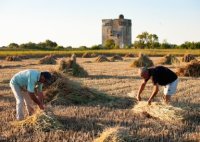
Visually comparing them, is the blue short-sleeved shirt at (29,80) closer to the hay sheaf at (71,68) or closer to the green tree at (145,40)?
the hay sheaf at (71,68)

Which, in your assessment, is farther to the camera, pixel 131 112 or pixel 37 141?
pixel 131 112

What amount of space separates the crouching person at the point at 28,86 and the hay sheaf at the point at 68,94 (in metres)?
2.63

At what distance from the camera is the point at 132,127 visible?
9812 mm

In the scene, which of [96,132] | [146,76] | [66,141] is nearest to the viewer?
[66,141]

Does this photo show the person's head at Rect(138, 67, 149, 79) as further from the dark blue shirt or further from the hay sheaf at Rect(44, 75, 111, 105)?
the hay sheaf at Rect(44, 75, 111, 105)

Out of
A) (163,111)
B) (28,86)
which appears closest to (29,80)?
(28,86)

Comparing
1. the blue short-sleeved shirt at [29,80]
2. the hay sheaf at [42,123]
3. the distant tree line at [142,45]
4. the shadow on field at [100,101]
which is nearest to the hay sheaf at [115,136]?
the hay sheaf at [42,123]

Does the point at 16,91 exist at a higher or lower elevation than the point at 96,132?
higher

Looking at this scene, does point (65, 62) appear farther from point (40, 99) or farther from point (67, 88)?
point (40, 99)

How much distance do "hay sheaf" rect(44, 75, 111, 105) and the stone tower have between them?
13785 cm

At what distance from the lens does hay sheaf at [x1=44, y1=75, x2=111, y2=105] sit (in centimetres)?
1356

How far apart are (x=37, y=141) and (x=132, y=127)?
7.21ft

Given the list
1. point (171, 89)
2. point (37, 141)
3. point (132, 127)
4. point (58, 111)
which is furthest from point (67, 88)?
point (37, 141)

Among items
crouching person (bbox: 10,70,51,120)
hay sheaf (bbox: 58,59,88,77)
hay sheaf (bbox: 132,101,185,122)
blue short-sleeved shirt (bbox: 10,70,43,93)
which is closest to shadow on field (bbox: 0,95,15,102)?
crouching person (bbox: 10,70,51,120)
